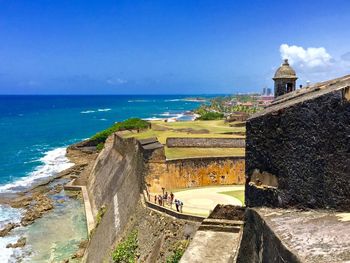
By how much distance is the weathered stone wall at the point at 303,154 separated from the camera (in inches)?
167

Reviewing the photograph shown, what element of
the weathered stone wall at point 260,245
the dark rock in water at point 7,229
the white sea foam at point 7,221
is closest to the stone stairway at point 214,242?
the weathered stone wall at point 260,245

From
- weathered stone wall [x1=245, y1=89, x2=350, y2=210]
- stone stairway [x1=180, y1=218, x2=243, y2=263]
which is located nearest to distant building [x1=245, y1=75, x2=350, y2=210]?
weathered stone wall [x1=245, y1=89, x2=350, y2=210]

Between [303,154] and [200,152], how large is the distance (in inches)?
877

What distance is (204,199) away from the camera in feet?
65.5

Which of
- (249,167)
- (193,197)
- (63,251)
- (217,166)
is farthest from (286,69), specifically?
(249,167)

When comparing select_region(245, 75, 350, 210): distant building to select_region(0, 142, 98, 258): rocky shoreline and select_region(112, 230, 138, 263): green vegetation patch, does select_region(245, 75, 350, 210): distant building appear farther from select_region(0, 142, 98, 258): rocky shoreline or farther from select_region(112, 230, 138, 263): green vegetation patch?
select_region(0, 142, 98, 258): rocky shoreline

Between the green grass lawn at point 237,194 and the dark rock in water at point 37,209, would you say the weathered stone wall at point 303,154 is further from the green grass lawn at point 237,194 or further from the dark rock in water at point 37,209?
the dark rock in water at point 37,209

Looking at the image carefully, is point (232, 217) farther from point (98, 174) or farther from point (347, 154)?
point (98, 174)

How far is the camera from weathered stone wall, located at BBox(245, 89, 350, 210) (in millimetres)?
4242

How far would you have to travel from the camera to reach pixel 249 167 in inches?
199

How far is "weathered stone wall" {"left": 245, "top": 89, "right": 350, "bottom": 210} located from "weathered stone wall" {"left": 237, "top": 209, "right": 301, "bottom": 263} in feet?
0.96

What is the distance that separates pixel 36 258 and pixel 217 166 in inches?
442

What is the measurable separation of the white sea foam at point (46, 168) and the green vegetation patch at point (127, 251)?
22.8m

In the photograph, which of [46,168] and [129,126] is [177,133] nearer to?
[129,126]
